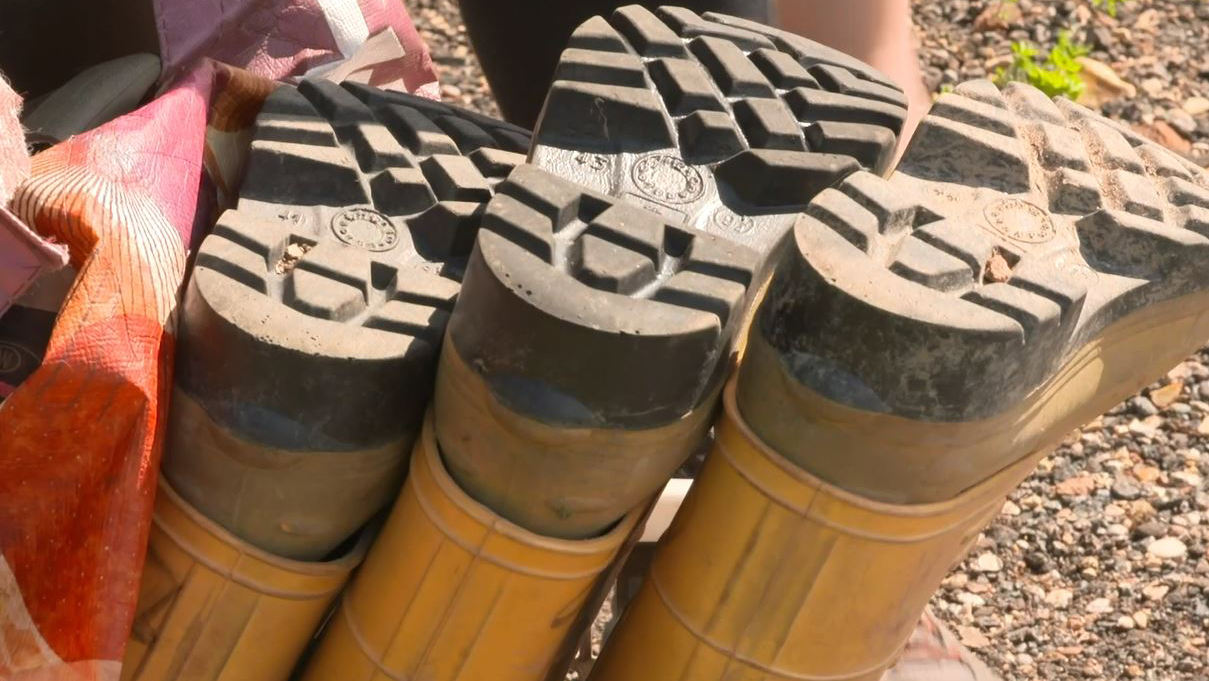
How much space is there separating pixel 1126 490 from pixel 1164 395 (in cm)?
19

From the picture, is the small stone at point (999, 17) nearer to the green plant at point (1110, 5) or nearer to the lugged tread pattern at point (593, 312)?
the green plant at point (1110, 5)

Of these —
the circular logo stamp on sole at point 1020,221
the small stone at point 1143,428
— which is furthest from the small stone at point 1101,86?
the circular logo stamp on sole at point 1020,221

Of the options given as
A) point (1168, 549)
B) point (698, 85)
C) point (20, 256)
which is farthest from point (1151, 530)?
point (20, 256)

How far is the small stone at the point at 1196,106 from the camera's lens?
2.57m

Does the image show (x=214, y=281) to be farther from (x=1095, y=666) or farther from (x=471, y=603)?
(x=1095, y=666)

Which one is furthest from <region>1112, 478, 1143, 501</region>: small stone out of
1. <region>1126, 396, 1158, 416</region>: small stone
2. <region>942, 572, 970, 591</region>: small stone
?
<region>942, 572, 970, 591</region>: small stone

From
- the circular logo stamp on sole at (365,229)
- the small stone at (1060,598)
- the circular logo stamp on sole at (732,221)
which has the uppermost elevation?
the circular logo stamp on sole at (732,221)

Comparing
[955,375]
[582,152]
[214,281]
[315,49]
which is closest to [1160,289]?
[955,375]

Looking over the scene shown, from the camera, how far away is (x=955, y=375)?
0.93 meters

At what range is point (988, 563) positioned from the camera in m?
1.82

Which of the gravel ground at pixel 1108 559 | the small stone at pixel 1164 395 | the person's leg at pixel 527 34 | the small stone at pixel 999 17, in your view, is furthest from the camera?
the small stone at pixel 999 17

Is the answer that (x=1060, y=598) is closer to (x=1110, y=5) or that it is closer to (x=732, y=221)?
(x=732, y=221)

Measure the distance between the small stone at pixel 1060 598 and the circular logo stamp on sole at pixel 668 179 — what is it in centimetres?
89

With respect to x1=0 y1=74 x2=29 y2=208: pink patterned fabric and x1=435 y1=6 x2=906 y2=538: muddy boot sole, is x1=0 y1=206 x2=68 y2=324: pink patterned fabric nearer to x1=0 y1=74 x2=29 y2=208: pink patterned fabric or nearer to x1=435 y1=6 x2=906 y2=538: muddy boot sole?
x1=0 y1=74 x2=29 y2=208: pink patterned fabric
